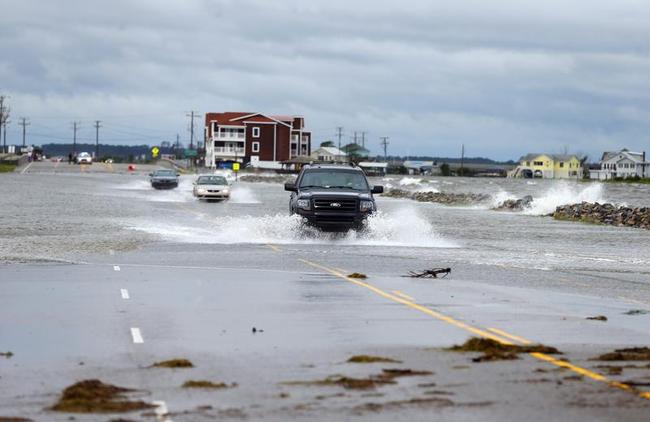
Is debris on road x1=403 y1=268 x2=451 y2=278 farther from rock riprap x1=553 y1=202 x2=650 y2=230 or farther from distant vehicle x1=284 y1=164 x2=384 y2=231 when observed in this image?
rock riprap x1=553 y1=202 x2=650 y2=230

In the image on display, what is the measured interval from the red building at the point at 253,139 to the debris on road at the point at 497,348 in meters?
174

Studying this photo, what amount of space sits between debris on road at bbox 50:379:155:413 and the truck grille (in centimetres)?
2144

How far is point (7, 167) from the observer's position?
153 metres

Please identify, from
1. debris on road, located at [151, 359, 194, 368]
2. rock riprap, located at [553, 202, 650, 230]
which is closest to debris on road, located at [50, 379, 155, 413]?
debris on road, located at [151, 359, 194, 368]

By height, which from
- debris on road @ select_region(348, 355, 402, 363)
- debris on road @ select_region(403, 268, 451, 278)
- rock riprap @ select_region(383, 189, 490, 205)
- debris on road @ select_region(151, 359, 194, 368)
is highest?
debris on road @ select_region(348, 355, 402, 363)

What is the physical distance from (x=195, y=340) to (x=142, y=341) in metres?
0.58

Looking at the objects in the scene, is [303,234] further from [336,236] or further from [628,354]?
[628,354]

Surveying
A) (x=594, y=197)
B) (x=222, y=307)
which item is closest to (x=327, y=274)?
(x=222, y=307)

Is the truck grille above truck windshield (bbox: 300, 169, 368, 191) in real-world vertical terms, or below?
below

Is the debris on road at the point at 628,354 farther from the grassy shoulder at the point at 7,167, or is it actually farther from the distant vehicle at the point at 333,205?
the grassy shoulder at the point at 7,167

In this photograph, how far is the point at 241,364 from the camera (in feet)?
39.4

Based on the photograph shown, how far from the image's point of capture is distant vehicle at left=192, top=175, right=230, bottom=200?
221 ft

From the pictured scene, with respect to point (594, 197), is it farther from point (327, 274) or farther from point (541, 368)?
point (541, 368)

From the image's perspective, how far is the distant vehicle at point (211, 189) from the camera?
67375mm
